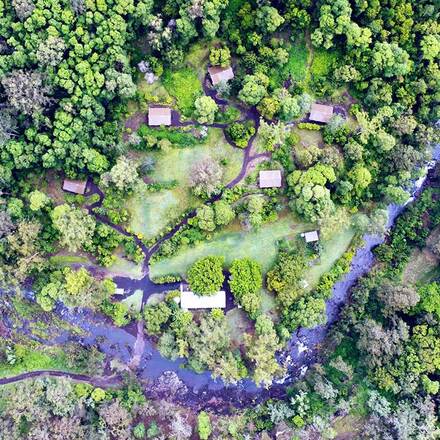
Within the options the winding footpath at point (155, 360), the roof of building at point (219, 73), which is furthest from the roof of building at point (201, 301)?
A: the roof of building at point (219, 73)

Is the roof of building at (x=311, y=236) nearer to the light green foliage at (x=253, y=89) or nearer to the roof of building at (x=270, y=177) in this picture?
the roof of building at (x=270, y=177)

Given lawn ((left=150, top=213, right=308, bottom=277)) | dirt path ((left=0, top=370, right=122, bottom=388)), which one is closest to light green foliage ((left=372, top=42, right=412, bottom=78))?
lawn ((left=150, top=213, right=308, bottom=277))

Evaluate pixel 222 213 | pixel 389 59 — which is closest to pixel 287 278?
pixel 222 213

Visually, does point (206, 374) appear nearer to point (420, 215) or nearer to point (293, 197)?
point (293, 197)

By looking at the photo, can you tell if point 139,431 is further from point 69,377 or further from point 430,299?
point 430,299

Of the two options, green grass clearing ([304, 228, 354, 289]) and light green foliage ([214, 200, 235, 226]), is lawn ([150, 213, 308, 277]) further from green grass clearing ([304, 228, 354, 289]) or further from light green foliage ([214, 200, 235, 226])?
green grass clearing ([304, 228, 354, 289])
